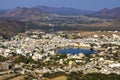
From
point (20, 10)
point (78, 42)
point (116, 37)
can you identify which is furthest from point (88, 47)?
point (20, 10)

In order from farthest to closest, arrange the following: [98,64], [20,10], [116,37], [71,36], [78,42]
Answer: [20,10], [71,36], [116,37], [78,42], [98,64]

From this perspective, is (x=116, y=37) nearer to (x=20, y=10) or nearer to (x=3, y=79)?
(x=3, y=79)

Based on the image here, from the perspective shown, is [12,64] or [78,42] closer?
[12,64]

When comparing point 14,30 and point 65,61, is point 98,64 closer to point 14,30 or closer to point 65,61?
point 65,61

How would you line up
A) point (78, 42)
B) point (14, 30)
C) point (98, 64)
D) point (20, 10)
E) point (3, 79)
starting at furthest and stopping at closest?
point (20, 10) → point (14, 30) → point (78, 42) → point (98, 64) → point (3, 79)

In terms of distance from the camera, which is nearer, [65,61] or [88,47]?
[65,61]

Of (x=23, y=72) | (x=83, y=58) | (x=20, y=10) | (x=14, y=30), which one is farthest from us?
(x=20, y=10)

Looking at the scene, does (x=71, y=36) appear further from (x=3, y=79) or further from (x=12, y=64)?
(x=3, y=79)

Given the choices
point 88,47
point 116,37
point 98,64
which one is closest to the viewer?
point 98,64

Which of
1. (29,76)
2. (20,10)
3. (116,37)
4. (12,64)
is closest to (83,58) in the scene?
(12,64)
